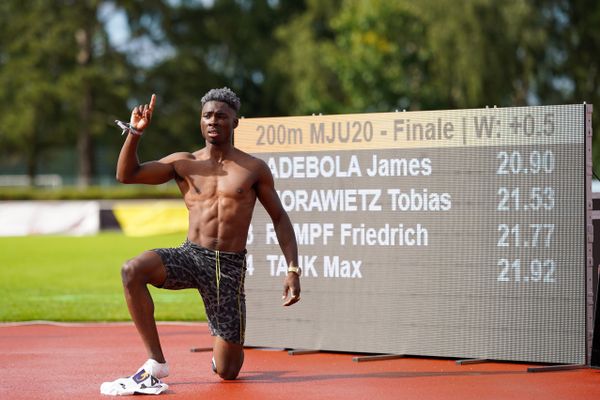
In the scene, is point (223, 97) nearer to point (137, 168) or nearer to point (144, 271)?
point (137, 168)

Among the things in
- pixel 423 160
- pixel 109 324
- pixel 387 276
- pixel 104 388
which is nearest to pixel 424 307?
pixel 387 276

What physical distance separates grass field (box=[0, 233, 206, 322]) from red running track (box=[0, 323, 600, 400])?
2.87 m

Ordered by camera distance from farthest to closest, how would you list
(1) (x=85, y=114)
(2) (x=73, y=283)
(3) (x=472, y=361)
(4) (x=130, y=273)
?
(1) (x=85, y=114), (2) (x=73, y=283), (3) (x=472, y=361), (4) (x=130, y=273)

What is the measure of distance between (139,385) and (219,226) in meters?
1.34

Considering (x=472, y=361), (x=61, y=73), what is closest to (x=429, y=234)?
Answer: (x=472, y=361)

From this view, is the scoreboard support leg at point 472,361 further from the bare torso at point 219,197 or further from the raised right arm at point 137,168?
the raised right arm at point 137,168

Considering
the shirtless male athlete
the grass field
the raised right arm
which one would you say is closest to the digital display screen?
the shirtless male athlete

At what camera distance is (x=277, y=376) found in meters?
9.18

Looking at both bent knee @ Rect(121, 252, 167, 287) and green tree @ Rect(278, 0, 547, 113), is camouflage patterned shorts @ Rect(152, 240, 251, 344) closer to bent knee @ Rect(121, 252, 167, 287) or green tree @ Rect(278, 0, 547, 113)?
bent knee @ Rect(121, 252, 167, 287)

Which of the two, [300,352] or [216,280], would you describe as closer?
[216,280]

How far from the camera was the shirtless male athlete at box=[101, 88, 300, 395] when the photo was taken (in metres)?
8.73

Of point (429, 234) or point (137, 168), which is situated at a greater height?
point (137, 168)

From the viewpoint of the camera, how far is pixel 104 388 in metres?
8.21

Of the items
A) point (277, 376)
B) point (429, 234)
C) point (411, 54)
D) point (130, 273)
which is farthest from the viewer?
point (411, 54)
